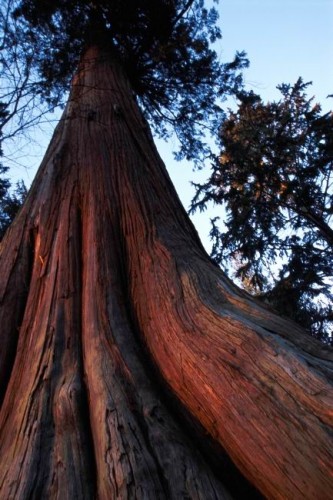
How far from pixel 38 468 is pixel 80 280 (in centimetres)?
106

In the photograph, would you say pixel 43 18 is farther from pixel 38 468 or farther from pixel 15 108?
pixel 38 468

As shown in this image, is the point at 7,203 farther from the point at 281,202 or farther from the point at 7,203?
the point at 281,202

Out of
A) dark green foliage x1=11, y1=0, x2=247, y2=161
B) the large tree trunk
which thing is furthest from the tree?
the large tree trunk

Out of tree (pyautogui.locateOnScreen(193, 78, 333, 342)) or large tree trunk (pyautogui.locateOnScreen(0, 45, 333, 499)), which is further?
tree (pyautogui.locateOnScreen(193, 78, 333, 342))

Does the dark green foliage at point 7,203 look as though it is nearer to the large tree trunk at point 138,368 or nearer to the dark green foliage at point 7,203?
the dark green foliage at point 7,203

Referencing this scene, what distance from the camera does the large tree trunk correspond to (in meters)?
1.15

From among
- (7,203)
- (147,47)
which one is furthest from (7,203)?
(147,47)

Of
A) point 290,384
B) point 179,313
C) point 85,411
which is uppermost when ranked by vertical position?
point 179,313

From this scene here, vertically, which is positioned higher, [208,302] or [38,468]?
[208,302]

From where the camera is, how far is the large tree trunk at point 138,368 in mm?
1154

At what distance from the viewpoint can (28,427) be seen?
4.80ft

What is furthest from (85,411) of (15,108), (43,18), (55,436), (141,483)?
(43,18)

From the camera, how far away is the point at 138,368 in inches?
64.2

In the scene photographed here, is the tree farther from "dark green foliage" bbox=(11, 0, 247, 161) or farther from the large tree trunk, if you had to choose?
the large tree trunk
